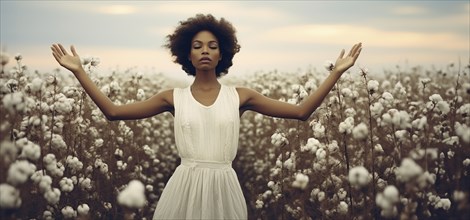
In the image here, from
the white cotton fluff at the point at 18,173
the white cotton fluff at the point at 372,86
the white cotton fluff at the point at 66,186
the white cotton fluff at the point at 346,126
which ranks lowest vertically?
the white cotton fluff at the point at 66,186

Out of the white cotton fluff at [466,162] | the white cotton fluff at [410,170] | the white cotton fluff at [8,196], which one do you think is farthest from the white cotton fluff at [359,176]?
the white cotton fluff at [466,162]

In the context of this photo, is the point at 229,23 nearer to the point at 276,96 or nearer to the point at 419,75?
the point at 276,96

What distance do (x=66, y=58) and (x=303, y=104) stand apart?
65.4 inches

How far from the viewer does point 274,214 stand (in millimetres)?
5789

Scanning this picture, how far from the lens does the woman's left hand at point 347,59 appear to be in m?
3.74

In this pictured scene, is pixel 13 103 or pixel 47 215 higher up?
pixel 13 103

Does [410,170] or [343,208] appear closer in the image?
[410,170]

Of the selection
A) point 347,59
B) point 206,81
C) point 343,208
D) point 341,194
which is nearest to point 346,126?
point 347,59

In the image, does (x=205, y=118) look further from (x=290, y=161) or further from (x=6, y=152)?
(x=290, y=161)

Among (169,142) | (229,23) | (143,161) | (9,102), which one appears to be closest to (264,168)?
(143,161)

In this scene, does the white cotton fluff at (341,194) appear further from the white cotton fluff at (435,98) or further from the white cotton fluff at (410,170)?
the white cotton fluff at (410,170)

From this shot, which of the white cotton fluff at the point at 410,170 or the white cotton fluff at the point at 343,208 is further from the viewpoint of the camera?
the white cotton fluff at the point at 343,208

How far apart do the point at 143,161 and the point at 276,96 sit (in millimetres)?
2877

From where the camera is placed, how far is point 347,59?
12.4 feet
